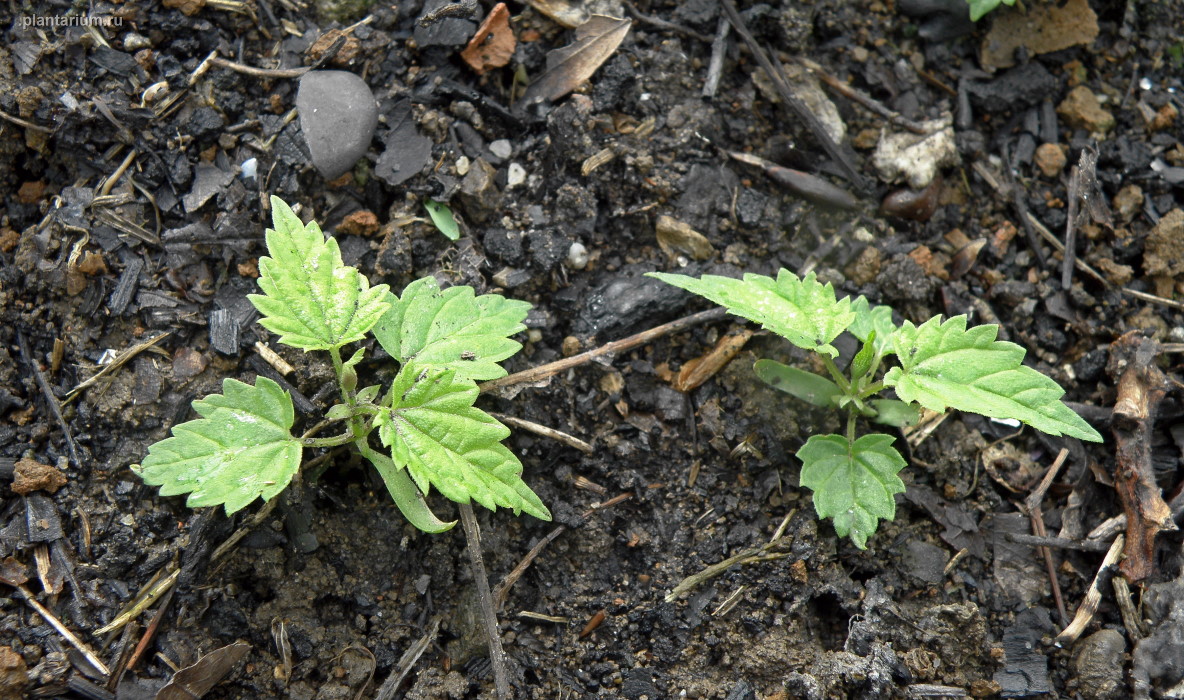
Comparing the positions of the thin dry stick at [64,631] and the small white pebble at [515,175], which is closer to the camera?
the thin dry stick at [64,631]

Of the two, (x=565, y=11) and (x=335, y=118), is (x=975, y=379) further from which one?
(x=335, y=118)

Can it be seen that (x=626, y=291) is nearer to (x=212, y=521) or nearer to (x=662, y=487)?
(x=662, y=487)

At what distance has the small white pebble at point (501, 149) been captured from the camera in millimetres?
3000

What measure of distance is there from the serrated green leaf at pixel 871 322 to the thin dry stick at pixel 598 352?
1.43 feet

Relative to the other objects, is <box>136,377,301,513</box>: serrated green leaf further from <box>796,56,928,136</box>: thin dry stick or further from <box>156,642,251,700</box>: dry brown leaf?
<box>796,56,928,136</box>: thin dry stick

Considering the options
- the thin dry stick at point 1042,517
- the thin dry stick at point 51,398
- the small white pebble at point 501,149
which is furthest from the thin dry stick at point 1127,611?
the thin dry stick at point 51,398

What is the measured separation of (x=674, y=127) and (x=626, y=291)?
68 centimetres

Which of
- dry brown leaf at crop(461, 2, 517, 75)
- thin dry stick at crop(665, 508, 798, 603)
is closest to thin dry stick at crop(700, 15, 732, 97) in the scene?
dry brown leaf at crop(461, 2, 517, 75)

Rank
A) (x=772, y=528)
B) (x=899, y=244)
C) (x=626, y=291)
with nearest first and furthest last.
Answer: (x=772, y=528), (x=626, y=291), (x=899, y=244)

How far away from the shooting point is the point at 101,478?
2531mm

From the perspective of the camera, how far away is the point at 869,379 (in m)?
2.71

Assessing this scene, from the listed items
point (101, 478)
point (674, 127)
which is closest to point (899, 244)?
point (674, 127)

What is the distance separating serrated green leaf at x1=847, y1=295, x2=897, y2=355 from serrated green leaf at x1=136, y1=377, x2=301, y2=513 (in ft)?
5.90

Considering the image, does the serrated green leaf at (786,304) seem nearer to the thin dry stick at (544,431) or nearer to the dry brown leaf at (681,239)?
the dry brown leaf at (681,239)
